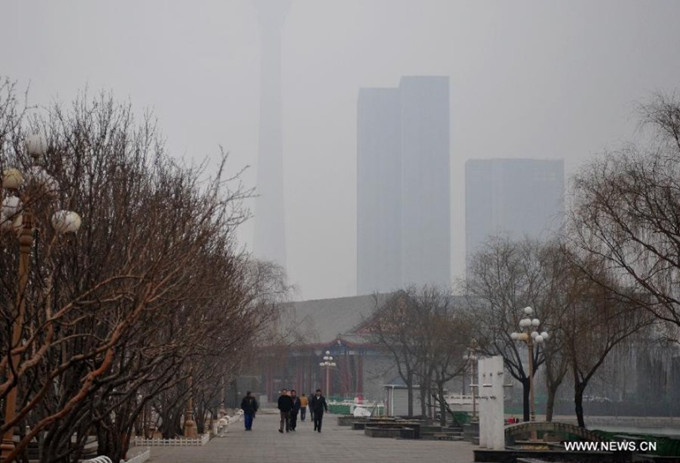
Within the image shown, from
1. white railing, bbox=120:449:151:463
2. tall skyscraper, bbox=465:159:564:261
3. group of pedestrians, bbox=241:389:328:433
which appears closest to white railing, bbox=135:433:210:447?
white railing, bbox=120:449:151:463

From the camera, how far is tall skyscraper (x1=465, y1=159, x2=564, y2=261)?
133 m

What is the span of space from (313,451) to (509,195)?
122 m

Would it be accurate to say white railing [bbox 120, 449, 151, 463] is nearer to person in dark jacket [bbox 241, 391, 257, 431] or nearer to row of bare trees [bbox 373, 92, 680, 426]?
row of bare trees [bbox 373, 92, 680, 426]

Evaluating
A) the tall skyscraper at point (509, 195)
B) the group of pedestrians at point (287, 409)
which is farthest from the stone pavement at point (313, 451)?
the tall skyscraper at point (509, 195)

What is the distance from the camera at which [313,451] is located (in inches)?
1064

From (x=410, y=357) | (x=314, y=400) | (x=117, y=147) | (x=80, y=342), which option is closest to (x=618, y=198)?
(x=117, y=147)

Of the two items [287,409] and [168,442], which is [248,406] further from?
[168,442]

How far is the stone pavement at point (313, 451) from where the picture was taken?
2372cm

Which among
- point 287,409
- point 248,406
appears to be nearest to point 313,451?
point 287,409

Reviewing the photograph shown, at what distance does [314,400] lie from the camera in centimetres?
4034

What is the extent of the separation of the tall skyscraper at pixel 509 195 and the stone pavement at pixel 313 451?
311 feet

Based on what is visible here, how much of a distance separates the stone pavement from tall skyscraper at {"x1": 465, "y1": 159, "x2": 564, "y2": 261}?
9490 cm

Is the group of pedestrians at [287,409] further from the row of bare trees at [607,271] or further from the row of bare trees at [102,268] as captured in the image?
the row of bare trees at [102,268]

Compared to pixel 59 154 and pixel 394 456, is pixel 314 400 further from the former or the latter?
pixel 59 154
